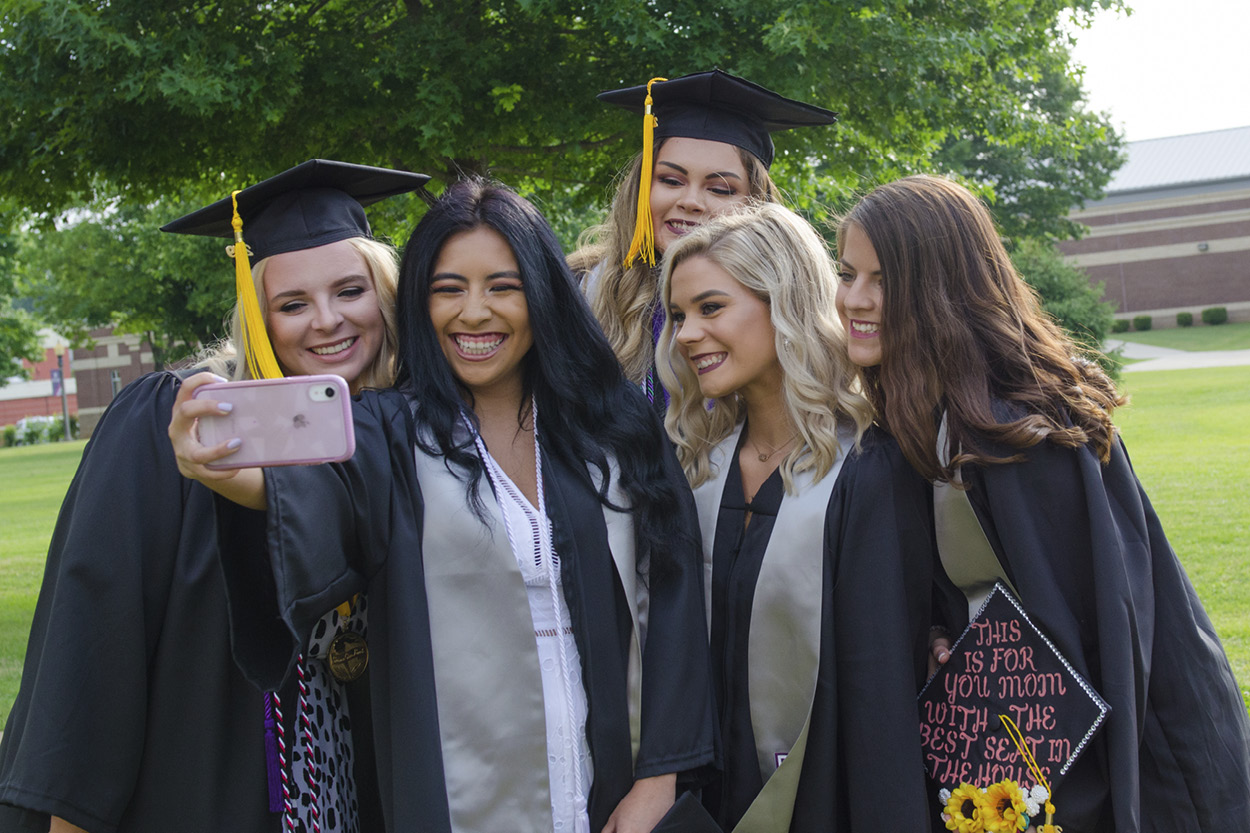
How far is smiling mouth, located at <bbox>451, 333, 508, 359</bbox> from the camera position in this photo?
2.29m

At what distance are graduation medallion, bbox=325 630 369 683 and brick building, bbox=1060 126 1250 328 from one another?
151ft

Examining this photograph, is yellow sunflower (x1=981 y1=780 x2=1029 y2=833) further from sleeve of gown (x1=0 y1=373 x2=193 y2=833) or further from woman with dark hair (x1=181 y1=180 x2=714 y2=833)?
sleeve of gown (x1=0 y1=373 x2=193 y2=833)

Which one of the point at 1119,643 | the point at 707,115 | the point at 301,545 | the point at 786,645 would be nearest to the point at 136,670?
the point at 301,545

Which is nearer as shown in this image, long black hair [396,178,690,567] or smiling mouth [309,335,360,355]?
long black hair [396,178,690,567]

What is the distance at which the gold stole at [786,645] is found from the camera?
2305mm

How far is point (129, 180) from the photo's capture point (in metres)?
6.18

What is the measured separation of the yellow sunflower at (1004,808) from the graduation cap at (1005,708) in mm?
27

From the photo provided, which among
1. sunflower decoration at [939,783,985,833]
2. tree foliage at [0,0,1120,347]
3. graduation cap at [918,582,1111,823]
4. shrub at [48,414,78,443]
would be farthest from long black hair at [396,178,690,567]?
shrub at [48,414,78,443]

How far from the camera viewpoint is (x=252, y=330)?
8.04ft

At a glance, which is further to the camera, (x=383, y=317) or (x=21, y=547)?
(x=21, y=547)

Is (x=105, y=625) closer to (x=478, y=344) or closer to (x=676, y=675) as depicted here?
(x=478, y=344)

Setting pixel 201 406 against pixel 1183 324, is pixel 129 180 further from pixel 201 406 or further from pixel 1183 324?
pixel 1183 324

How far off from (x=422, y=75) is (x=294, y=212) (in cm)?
356

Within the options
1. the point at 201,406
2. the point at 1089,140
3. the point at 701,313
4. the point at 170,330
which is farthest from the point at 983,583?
the point at 170,330
